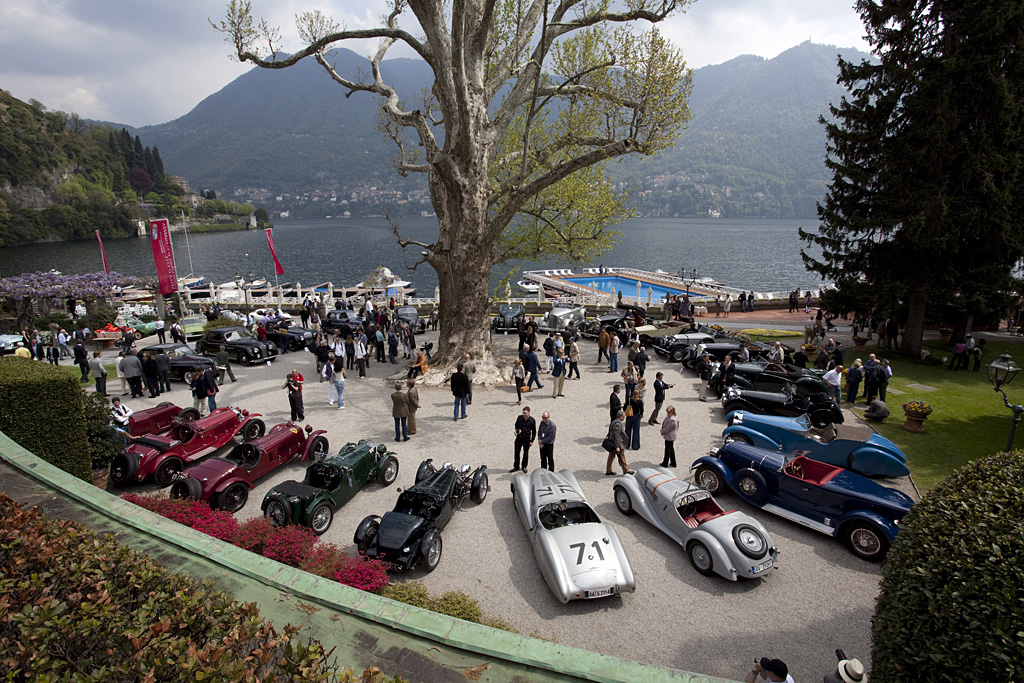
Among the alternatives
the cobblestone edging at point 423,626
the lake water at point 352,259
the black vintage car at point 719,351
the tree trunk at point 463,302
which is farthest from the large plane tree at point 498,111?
the lake water at point 352,259

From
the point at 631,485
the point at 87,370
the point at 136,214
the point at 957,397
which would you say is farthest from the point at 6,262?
the point at 957,397

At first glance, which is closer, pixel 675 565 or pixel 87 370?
pixel 675 565

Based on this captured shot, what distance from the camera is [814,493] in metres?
9.09

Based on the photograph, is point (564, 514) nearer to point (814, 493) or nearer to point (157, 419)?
point (814, 493)

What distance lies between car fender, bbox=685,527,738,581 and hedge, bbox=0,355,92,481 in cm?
1138

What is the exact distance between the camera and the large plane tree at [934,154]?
18.2 m

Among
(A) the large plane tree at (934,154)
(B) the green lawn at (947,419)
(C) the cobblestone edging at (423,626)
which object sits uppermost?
(A) the large plane tree at (934,154)

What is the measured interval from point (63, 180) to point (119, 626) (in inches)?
6744

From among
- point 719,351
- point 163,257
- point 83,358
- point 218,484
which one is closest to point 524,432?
point 218,484

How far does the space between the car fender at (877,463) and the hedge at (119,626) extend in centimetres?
1130

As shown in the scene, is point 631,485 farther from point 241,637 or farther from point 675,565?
point 241,637

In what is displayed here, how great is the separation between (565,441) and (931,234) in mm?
17180

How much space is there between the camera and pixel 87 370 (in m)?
19.0

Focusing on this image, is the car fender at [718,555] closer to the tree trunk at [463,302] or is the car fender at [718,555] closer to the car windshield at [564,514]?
the car windshield at [564,514]
